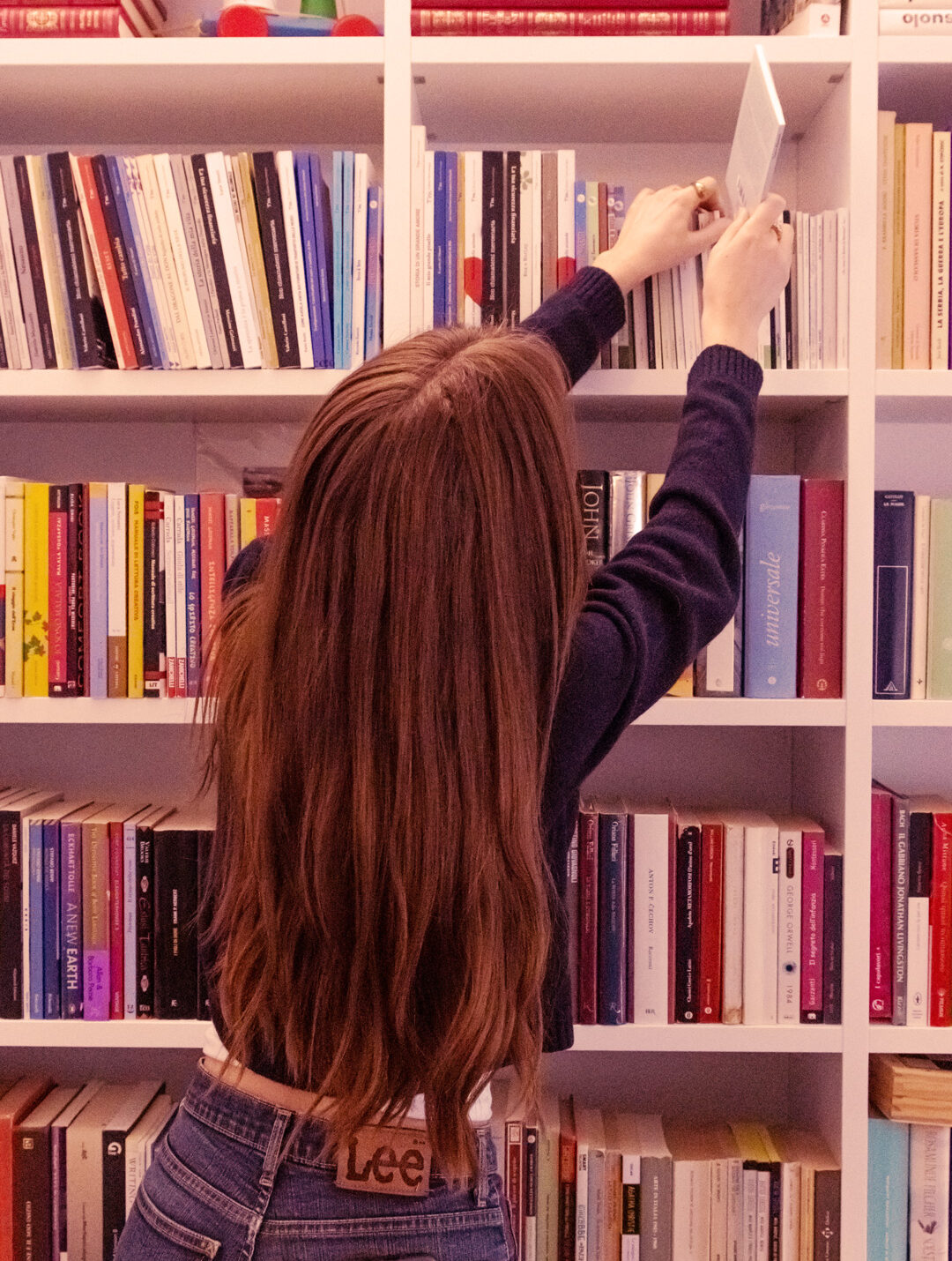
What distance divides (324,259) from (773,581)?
0.62 m

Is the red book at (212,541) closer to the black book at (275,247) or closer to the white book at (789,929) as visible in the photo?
the black book at (275,247)

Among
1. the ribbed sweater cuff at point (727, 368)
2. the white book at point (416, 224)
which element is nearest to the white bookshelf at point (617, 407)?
the white book at point (416, 224)

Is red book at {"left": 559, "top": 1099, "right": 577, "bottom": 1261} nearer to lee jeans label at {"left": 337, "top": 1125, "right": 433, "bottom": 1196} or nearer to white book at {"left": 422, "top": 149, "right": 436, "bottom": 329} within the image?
lee jeans label at {"left": 337, "top": 1125, "right": 433, "bottom": 1196}

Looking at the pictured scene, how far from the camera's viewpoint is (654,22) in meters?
1.30

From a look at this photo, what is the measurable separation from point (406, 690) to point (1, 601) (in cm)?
73

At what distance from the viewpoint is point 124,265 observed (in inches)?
51.0

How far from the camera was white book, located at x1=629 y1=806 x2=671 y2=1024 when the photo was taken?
1.31 m

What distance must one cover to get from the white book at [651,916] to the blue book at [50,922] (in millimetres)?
665

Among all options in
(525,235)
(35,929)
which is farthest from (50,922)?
(525,235)

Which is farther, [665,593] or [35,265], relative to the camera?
[35,265]

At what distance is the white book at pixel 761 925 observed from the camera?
131 cm

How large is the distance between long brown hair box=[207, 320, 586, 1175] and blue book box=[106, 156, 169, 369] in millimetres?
563

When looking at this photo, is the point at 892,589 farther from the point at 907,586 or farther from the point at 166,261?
the point at 166,261

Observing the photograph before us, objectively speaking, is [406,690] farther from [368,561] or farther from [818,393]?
[818,393]
